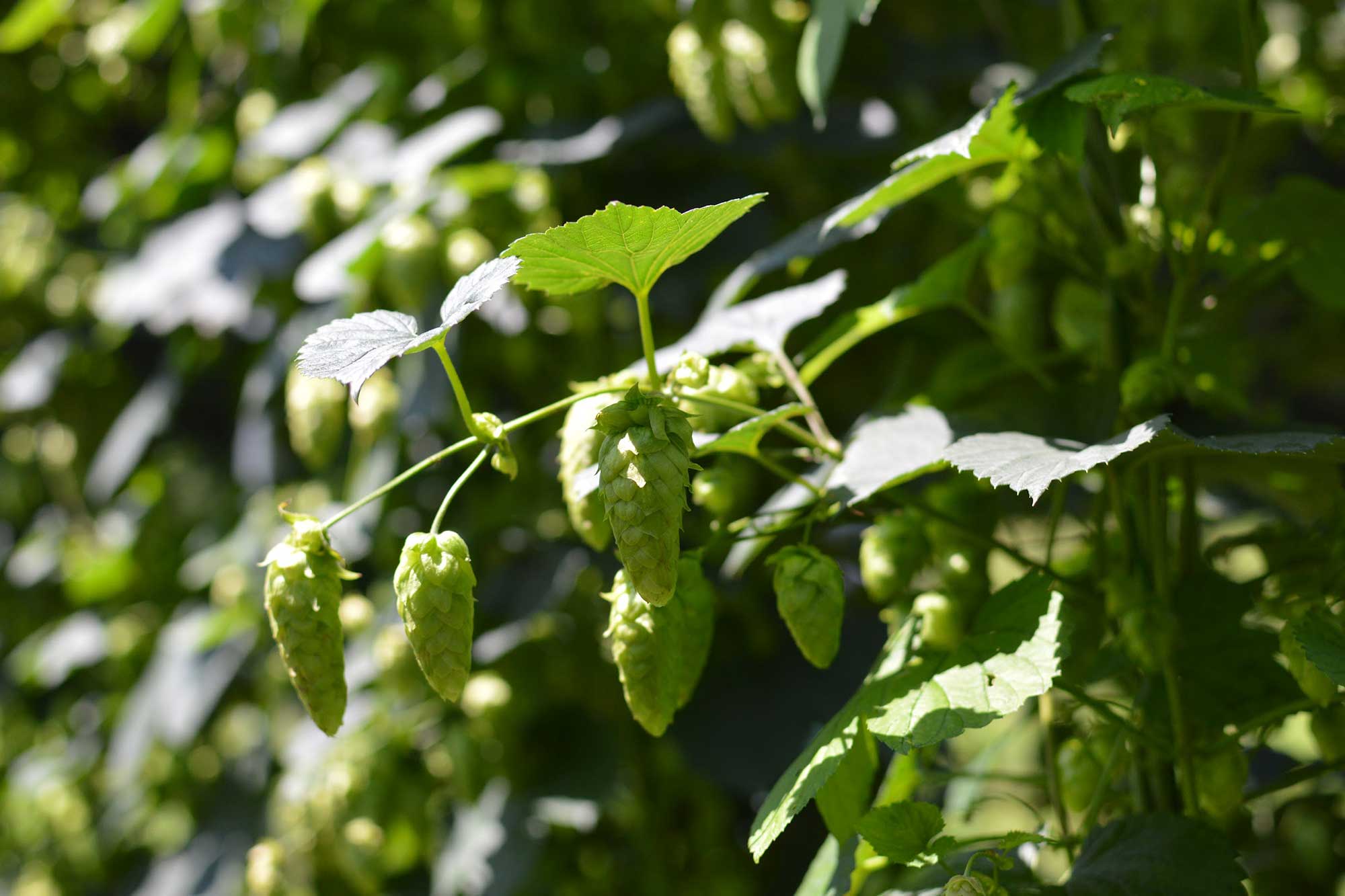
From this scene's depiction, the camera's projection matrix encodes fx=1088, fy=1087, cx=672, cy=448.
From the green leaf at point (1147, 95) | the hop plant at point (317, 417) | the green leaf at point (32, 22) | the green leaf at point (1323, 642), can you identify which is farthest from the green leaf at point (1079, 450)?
the green leaf at point (32, 22)

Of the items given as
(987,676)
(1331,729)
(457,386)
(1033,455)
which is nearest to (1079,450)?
(1033,455)

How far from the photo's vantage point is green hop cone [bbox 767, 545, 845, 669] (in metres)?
0.70

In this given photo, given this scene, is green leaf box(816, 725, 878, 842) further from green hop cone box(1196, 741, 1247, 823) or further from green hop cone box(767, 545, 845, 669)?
green hop cone box(1196, 741, 1247, 823)

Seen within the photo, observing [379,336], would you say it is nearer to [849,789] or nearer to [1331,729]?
[849,789]

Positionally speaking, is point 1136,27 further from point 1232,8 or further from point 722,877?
point 722,877

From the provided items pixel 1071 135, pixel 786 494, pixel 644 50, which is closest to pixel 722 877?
pixel 786 494

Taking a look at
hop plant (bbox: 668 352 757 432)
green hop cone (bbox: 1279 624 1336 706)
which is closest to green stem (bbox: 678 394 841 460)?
hop plant (bbox: 668 352 757 432)

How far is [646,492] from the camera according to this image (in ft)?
1.87

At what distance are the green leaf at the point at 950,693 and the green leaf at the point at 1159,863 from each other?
146 mm

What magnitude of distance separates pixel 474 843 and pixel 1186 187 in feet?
3.71

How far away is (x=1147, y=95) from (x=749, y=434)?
13.5 inches

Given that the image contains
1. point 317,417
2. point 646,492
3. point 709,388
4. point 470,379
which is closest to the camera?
point 646,492

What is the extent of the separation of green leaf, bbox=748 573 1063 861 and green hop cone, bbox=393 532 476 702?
207 mm

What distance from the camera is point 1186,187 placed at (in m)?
1.00
